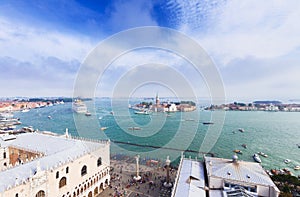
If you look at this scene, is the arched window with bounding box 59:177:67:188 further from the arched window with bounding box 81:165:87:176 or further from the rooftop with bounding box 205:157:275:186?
the rooftop with bounding box 205:157:275:186

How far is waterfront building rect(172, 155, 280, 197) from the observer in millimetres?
11461

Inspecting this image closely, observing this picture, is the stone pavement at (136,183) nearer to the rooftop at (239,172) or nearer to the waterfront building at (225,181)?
the waterfront building at (225,181)

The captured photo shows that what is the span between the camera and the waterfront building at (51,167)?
1046 centimetres

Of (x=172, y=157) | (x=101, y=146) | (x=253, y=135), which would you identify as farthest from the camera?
(x=253, y=135)

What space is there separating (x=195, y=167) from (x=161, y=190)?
461cm

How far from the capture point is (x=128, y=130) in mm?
46812

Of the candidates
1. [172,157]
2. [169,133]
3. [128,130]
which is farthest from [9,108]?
[172,157]

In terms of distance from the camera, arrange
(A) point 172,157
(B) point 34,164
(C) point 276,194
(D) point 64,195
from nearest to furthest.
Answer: (C) point 276,194, (B) point 34,164, (D) point 64,195, (A) point 172,157

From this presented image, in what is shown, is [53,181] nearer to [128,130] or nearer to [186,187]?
[186,187]

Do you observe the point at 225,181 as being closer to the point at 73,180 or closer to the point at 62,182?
the point at 73,180

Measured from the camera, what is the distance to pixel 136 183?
60.0 ft

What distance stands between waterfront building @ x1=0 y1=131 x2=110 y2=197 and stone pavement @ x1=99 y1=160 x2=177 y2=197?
1282 millimetres

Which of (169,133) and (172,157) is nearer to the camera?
(172,157)

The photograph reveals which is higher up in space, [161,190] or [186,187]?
[186,187]
